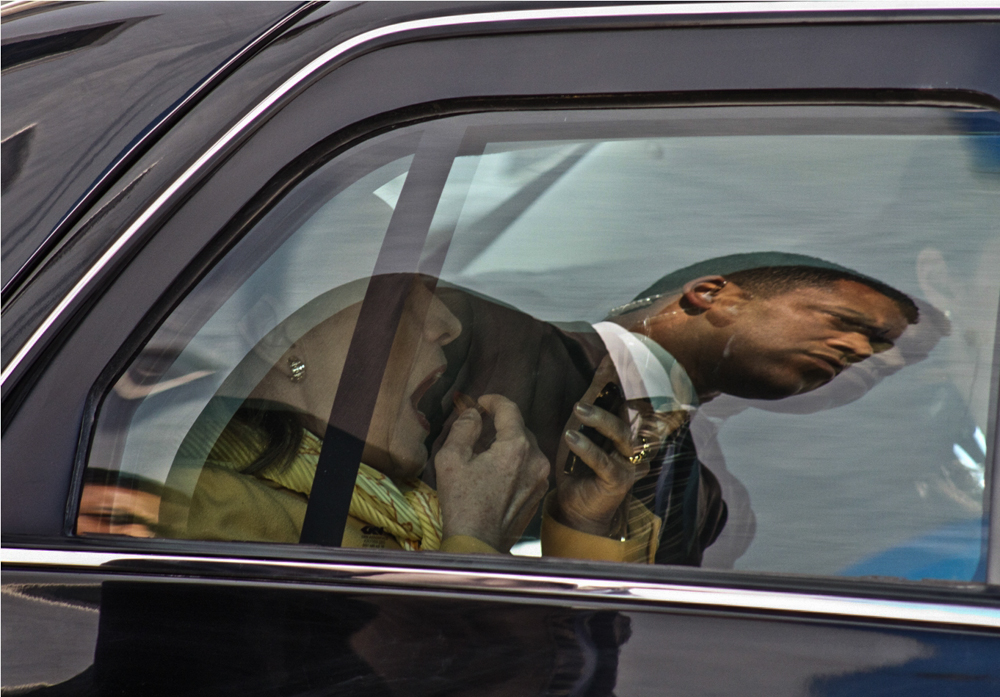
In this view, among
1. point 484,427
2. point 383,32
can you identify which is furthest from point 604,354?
point 383,32

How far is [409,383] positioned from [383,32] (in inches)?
19.2

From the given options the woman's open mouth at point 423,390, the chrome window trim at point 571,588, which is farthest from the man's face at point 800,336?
the woman's open mouth at point 423,390

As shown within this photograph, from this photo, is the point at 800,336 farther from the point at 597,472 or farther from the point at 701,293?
the point at 597,472

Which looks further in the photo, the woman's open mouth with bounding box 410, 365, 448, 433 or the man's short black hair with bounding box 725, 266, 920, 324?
the woman's open mouth with bounding box 410, 365, 448, 433

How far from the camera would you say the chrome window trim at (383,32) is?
3.39 ft

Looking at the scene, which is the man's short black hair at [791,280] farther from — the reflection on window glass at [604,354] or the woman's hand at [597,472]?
the woman's hand at [597,472]

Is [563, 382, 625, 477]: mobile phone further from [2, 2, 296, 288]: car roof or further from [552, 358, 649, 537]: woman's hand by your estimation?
[2, 2, 296, 288]: car roof

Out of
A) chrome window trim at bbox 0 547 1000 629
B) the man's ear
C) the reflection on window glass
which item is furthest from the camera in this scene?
the man's ear

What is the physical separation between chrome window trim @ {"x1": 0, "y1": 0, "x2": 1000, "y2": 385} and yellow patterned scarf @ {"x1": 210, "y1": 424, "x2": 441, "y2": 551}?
0.92 feet

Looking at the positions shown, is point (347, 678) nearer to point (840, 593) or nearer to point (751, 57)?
point (840, 593)

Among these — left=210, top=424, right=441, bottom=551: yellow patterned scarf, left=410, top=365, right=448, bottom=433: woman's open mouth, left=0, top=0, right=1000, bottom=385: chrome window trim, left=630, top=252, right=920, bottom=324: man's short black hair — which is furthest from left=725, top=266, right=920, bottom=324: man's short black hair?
left=210, top=424, right=441, bottom=551: yellow patterned scarf

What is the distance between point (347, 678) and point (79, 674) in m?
0.34

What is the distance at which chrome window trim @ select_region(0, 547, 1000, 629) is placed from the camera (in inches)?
34.9

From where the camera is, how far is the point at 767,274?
3.63ft
